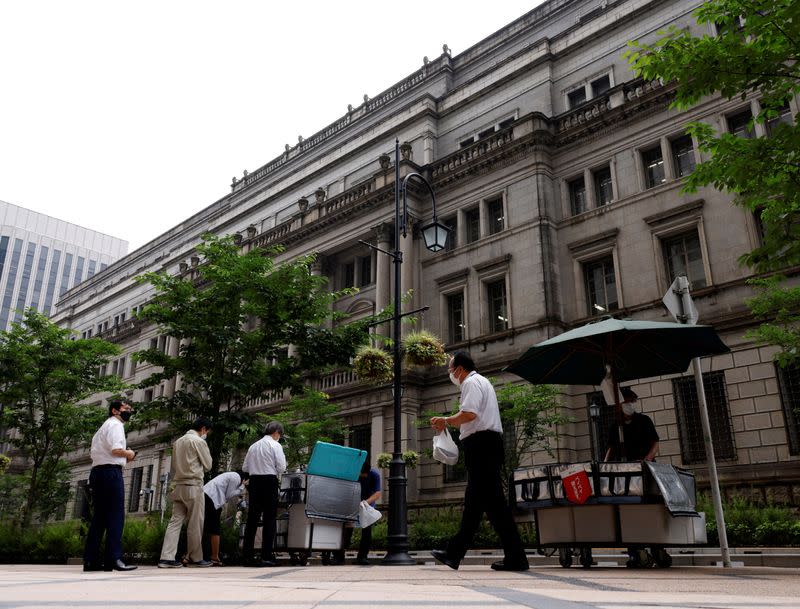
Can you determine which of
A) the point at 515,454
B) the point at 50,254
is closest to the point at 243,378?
the point at 515,454

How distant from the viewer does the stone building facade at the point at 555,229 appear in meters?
20.4

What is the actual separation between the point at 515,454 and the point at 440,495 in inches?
246

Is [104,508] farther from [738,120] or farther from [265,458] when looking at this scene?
[738,120]

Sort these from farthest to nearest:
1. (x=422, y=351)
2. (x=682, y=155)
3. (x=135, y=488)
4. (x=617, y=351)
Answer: (x=135, y=488), (x=682, y=155), (x=422, y=351), (x=617, y=351)

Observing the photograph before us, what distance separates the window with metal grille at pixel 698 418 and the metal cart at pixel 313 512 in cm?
1320

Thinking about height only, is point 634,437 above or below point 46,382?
below

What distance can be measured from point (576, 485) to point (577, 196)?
20.6 meters

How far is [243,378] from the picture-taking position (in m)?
16.2

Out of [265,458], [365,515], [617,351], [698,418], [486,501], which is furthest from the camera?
[698,418]

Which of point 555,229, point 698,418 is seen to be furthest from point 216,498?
point 555,229


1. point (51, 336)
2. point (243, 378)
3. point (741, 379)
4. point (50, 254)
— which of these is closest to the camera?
point (243, 378)

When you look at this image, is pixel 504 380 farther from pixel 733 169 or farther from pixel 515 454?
pixel 733 169

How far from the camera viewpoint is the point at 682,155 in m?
23.6

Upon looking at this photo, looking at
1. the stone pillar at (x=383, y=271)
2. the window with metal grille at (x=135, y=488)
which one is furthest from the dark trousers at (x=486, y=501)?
the window with metal grille at (x=135, y=488)
